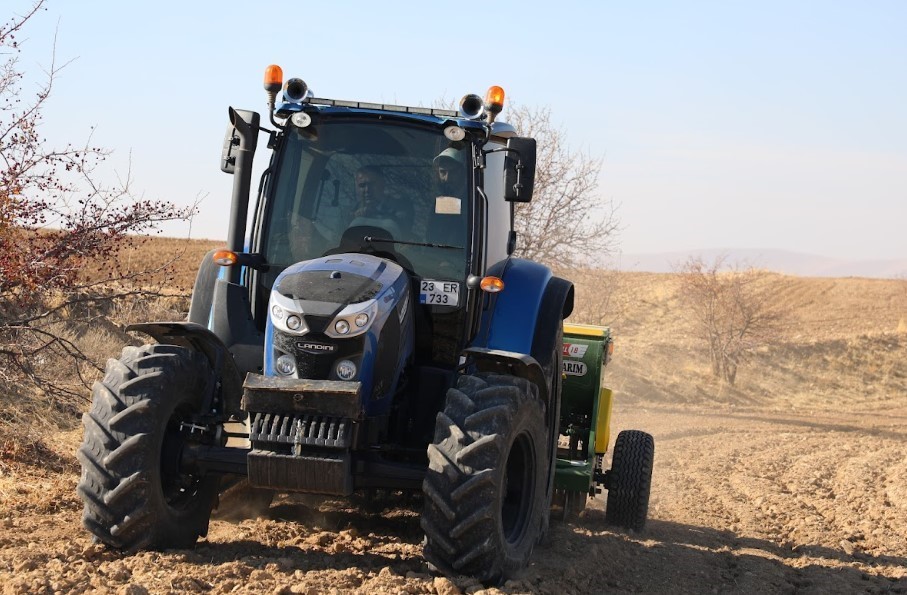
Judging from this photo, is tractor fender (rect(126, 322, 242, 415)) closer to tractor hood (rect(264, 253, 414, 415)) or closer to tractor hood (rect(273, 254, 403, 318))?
tractor hood (rect(264, 253, 414, 415))

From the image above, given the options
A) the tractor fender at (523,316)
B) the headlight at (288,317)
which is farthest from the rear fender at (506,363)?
the headlight at (288,317)

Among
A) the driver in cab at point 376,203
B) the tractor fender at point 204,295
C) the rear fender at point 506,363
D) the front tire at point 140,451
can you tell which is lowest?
the front tire at point 140,451

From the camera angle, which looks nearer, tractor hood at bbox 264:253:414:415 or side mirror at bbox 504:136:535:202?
tractor hood at bbox 264:253:414:415

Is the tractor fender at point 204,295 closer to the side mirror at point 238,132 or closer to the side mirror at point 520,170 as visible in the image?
the side mirror at point 238,132

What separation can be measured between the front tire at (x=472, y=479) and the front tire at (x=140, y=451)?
4.53 feet

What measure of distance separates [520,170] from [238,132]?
1672mm

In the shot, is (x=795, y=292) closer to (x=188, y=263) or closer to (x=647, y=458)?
(x=188, y=263)

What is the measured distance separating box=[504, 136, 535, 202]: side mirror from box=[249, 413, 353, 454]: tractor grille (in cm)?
167

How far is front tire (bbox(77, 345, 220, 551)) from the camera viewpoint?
5441 millimetres

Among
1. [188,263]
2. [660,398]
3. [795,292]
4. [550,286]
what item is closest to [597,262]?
[660,398]

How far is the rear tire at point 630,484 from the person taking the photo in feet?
27.6

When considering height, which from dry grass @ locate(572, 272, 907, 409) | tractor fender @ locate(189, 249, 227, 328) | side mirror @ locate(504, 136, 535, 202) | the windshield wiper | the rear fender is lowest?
dry grass @ locate(572, 272, 907, 409)

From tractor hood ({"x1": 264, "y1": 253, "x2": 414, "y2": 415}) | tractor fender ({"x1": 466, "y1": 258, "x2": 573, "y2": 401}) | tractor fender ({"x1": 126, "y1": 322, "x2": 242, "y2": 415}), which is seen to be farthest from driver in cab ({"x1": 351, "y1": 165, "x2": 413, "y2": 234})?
tractor fender ({"x1": 126, "y1": 322, "x2": 242, "y2": 415})

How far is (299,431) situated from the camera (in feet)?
17.8
